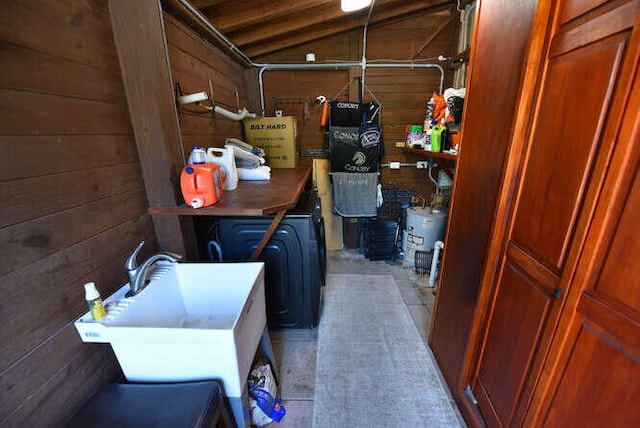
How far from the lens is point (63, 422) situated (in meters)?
0.85

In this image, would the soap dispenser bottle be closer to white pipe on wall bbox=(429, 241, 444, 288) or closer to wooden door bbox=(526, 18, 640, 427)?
wooden door bbox=(526, 18, 640, 427)

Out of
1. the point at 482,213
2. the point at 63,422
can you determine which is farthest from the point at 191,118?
the point at 482,213

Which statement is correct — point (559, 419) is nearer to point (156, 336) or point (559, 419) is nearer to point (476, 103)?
point (476, 103)

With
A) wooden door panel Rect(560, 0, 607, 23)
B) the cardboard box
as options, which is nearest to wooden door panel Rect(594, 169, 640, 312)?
wooden door panel Rect(560, 0, 607, 23)

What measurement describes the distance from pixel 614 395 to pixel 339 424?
1.11 metres

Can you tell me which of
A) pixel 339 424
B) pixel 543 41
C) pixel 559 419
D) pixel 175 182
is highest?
pixel 543 41

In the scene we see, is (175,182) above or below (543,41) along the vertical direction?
below

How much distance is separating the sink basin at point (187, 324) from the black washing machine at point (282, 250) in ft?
1.39

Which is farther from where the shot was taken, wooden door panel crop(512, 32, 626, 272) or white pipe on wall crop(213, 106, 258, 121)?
white pipe on wall crop(213, 106, 258, 121)

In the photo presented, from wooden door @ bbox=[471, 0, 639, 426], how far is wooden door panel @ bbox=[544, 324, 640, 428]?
A: 0.25ft

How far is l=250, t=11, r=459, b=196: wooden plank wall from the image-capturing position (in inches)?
113

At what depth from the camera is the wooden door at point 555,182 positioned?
2.01ft

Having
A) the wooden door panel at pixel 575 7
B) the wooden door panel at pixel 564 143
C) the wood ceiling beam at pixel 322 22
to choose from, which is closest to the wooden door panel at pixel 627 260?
the wooden door panel at pixel 564 143

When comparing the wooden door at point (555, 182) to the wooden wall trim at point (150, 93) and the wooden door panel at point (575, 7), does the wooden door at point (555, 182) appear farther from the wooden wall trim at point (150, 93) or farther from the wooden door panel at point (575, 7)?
the wooden wall trim at point (150, 93)
